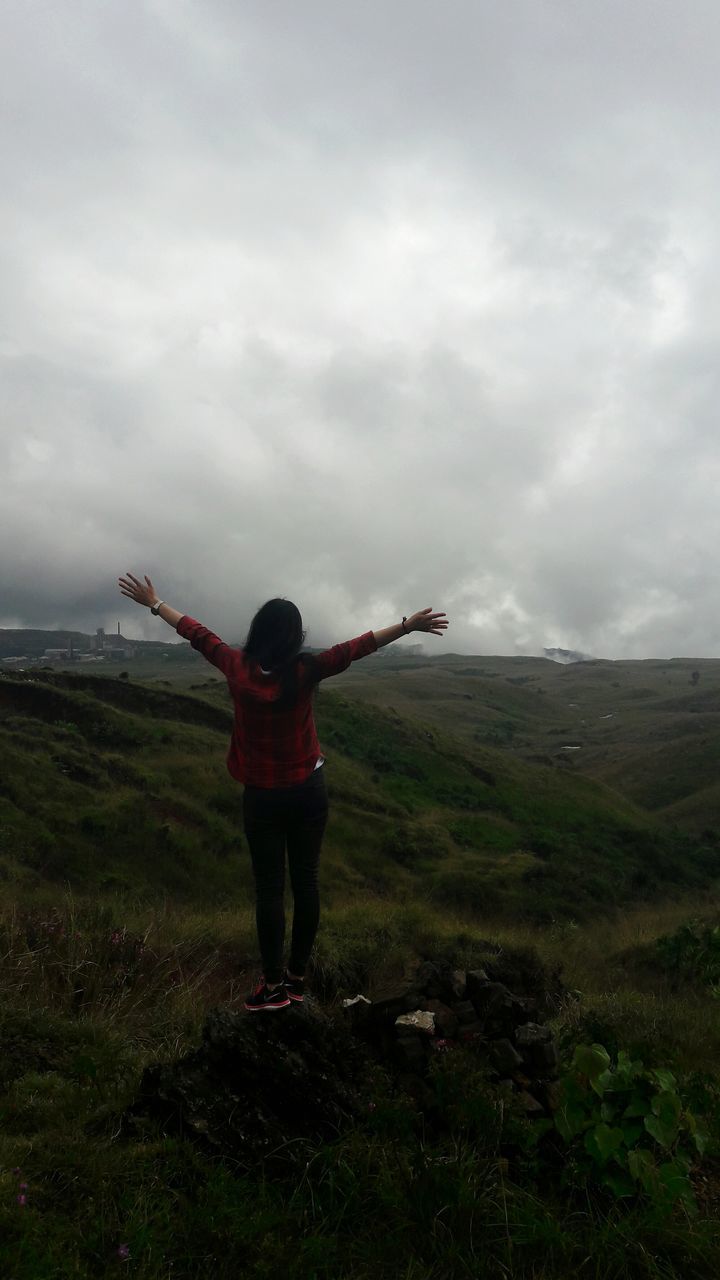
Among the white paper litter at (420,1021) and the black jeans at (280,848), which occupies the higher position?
the black jeans at (280,848)

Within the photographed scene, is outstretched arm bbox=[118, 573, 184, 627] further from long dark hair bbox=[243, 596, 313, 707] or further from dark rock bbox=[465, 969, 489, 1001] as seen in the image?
dark rock bbox=[465, 969, 489, 1001]

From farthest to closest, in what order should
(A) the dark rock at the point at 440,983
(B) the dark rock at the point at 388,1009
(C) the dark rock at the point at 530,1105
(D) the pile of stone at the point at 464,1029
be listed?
1. (A) the dark rock at the point at 440,983
2. (B) the dark rock at the point at 388,1009
3. (D) the pile of stone at the point at 464,1029
4. (C) the dark rock at the point at 530,1105

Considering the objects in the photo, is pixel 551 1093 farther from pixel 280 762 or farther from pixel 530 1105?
pixel 280 762

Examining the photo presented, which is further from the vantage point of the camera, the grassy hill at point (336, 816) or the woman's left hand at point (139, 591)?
the grassy hill at point (336, 816)

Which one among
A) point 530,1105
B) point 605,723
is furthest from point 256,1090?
point 605,723

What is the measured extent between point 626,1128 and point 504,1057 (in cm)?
87

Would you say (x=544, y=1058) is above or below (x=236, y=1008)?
A: above

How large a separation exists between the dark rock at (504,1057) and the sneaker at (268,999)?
4.32ft

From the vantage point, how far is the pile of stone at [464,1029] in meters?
4.05

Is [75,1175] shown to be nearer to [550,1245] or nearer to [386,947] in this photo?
[550,1245]

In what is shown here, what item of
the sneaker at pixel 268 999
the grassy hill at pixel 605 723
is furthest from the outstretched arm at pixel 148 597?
the grassy hill at pixel 605 723

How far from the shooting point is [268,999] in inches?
163

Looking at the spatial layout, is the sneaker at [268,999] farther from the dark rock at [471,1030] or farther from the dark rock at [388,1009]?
the dark rock at [471,1030]

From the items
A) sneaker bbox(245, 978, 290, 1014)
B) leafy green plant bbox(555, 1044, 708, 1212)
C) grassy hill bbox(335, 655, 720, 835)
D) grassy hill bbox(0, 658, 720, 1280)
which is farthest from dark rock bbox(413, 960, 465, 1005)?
grassy hill bbox(335, 655, 720, 835)
